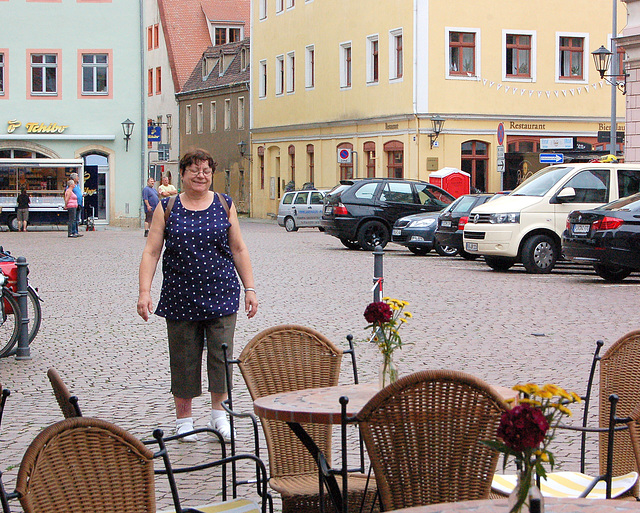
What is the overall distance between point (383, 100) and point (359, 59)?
121 inches

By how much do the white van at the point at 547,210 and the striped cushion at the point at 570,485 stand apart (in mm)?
16568

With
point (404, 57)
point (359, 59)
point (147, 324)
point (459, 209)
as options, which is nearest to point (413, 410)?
point (147, 324)

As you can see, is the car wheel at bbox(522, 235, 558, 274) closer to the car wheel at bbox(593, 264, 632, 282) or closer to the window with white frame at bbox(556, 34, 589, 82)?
the car wheel at bbox(593, 264, 632, 282)

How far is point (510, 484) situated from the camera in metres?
4.48

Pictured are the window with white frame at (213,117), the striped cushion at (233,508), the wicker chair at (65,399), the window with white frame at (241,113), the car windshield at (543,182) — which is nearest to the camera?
the wicker chair at (65,399)

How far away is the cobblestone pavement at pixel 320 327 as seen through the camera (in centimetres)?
823

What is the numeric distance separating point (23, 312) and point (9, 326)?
184 millimetres

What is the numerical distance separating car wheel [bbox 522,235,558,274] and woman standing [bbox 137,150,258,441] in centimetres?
1491

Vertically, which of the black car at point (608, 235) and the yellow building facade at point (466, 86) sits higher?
the yellow building facade at point (466, 86)

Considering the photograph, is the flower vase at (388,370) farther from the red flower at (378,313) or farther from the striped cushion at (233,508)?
the striped cushion at (233,508)

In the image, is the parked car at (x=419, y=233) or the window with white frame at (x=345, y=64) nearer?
the parked car at (x=419, y=233)

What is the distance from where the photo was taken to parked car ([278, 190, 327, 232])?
3991cm

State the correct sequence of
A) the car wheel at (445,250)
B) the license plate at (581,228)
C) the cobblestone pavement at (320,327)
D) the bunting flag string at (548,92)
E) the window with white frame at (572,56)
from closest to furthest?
the cobblestone pavement at (320,327) < the license plate at (581,228) < the car wheel at (445,250) < the bunting flag string at (548,92) < the window with white frame at (572,56)

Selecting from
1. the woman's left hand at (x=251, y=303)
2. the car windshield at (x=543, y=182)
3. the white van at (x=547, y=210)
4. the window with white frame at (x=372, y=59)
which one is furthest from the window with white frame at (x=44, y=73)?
the woman's left hand at (x=251, y=303)
